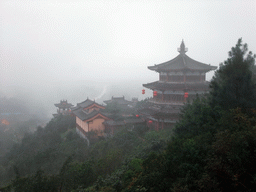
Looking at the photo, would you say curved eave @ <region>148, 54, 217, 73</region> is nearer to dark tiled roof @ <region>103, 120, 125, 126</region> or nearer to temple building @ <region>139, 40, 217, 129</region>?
temple building @ <region>139, 40, 217, 129</region>

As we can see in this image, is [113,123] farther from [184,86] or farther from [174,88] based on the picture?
[184,86]

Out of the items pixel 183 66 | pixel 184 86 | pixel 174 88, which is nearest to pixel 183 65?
pixel 183 66

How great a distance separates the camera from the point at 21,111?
292ft

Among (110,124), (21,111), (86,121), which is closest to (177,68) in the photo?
(110,124)

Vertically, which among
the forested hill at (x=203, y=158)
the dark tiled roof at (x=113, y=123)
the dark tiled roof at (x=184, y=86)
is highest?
the dark tiled roof at (x=184, y=86)

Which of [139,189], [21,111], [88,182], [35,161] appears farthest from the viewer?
[21,111]

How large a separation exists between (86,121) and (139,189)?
18097mm

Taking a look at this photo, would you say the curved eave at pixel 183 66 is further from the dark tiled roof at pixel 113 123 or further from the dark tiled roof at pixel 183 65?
the dark tiled roof at pixel 113 123

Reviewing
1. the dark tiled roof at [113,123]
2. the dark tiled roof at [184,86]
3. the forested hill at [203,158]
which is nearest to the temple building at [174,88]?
the dark tiled roof at [184,86]

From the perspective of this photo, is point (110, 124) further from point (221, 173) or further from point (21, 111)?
point (21, 111)

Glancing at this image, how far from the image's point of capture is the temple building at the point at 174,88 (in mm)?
17812

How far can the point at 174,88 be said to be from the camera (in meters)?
18.0

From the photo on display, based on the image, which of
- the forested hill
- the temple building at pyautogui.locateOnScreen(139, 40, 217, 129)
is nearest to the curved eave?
the temple building at pyautogui.locateOnScreen(139, 40, 217, 129)

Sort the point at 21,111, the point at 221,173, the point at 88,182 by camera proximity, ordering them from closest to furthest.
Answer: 1. the point at 221,173
2. the point at 88,182
3. the point at 21,111
